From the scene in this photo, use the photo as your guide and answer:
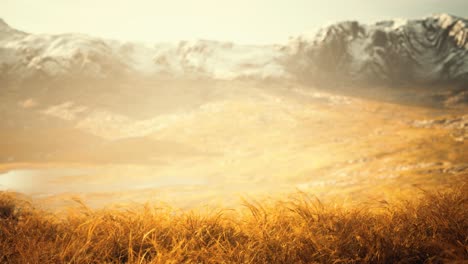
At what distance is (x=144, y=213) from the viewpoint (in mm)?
2074

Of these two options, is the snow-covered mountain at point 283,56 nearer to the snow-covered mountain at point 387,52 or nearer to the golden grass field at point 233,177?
the snow-covered mountain at point 387,52

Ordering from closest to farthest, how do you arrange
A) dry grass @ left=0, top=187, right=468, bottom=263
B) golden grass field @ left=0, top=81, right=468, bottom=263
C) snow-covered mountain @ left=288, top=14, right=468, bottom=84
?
dry grass @ left=0, top=187, right=468, bottom=263
golden grass field @ left=0, top=81, right=468, bottom=263
snow-covered mountain @ left=288, top=14, right=468, bottom=84

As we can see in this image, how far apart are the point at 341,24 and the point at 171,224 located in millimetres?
95869

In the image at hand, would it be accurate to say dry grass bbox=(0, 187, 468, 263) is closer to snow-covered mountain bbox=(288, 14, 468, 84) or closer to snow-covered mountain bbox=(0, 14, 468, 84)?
snow-covered mountain bbox=(0, 14, 468, 84)

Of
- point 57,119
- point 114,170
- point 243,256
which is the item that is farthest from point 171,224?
point 57,119

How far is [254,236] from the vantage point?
1725 millimetres

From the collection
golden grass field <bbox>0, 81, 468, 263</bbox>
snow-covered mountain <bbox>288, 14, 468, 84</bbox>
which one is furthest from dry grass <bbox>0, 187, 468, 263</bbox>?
snow-covered mountain <bbox>288, 14, 468, 84</bbox>

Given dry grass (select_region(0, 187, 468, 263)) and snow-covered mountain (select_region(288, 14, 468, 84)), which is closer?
dry grass (select_region(0, 187, 468, 263))

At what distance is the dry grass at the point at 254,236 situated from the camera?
147cm

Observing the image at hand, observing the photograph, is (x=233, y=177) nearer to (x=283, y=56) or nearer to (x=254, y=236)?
(x=254, y=236)

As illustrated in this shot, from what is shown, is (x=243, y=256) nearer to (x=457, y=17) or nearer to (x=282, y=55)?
(x=282, y=55)

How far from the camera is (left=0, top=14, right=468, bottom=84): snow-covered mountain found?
56.6m

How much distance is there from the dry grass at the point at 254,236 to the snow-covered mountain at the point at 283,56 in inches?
2456

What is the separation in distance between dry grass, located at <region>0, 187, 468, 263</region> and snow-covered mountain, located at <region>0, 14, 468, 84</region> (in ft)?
205
